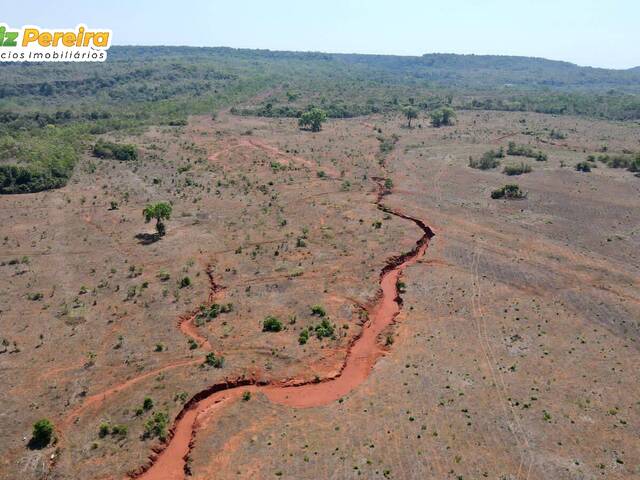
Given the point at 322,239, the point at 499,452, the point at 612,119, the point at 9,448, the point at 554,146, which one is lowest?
the point at 9,448

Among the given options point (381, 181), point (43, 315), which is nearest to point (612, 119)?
point (381, 181)

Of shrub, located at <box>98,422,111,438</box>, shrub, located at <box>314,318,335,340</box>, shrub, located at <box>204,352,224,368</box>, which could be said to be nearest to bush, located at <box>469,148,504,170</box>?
shrub, located at <box>314,318,335,340</box>

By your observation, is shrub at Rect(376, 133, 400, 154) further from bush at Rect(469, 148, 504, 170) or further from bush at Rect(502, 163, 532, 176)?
bush at Rect(502, 163, 532, 176)

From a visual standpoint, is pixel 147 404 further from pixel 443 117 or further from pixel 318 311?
pixel 443 117

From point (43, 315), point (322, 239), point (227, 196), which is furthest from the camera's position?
point (227, 196)

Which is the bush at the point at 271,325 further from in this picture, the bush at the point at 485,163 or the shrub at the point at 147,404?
the bush at the point at 485,163

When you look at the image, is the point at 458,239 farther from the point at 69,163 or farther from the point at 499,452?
the point at 69,163
